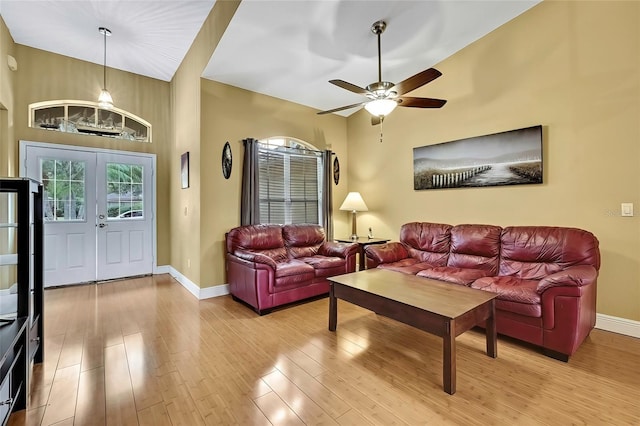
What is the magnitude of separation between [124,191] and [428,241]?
16.1 ft

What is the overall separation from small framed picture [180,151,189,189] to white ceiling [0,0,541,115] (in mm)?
1245

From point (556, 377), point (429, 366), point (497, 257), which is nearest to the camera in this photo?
point (556, 377)

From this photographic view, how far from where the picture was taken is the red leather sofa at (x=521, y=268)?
2.33 metres

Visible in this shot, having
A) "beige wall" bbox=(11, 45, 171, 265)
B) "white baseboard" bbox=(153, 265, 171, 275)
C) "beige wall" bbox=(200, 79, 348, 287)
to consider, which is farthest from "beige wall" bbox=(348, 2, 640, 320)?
"white baseboard" bbox=(153, 265, 171, 275)

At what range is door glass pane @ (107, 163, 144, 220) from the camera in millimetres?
4812

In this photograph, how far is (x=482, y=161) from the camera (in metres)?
3.71

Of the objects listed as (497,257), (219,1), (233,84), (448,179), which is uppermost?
(219,1)

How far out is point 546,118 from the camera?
10.6ft

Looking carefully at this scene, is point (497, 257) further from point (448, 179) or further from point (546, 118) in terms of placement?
point (546, 118)

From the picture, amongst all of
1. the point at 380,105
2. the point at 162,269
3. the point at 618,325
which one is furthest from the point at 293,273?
the point at 618,325

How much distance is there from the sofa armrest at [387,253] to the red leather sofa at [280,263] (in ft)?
1.49

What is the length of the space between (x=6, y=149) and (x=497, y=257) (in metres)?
6.18

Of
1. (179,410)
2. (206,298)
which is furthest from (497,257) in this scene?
(206,298)

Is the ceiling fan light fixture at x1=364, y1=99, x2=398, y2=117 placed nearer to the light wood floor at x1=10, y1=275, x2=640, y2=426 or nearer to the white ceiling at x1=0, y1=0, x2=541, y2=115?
the white ceiling at x1=0, y1=0, x2=541, y2=115
